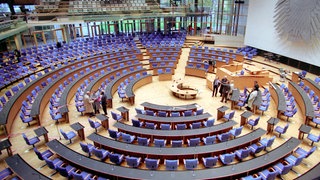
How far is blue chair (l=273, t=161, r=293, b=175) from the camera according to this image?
23.0 ft

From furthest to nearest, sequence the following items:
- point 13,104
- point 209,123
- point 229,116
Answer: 1. point 13,104
2. point 229,116
3. point 209,123

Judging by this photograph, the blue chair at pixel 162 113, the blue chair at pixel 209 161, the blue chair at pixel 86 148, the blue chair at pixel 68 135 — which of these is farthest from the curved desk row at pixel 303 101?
the blue chair at pixel 68 135

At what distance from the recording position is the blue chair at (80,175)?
668 centimetres

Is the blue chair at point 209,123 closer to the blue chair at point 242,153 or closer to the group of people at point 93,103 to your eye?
the blue chair at point 242,153

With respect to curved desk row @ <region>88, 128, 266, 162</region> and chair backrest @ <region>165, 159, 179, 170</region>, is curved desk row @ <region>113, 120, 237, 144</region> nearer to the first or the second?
curved desk row @ <region>88, 128, 266, 162</region>

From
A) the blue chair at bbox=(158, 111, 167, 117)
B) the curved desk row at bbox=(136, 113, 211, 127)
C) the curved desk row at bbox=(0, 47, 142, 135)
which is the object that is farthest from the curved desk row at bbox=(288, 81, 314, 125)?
the curved desk row at bbox=(0, 47, 142, 135)

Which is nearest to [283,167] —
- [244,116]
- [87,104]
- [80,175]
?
[244,116]

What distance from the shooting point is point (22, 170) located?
695cm

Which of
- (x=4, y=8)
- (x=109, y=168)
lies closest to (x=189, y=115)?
(x=109, y=168)

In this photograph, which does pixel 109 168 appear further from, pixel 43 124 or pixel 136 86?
pixel 136 86

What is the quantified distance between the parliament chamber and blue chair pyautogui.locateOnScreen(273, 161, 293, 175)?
57 millimetres

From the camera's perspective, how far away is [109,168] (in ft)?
23.1

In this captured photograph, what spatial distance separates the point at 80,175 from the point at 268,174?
5476 millimetres

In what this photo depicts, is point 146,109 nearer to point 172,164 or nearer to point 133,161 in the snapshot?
point 133,161
